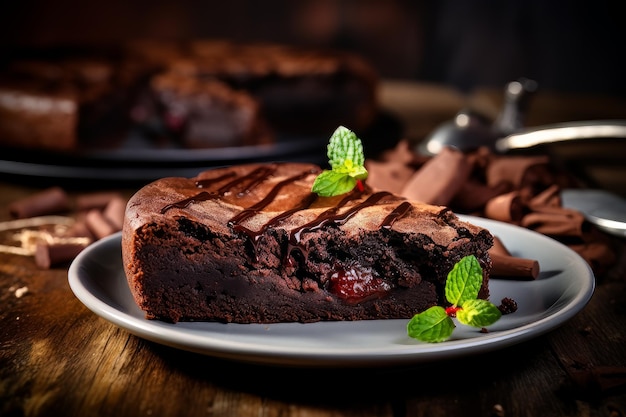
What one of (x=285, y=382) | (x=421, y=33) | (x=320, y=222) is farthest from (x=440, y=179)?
(x=421, y=33)

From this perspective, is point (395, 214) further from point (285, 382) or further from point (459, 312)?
point (285, 382)

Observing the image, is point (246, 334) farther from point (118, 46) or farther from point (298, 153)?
point (118, 46)

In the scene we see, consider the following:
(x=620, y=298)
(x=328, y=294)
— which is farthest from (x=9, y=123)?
(x=620, y=298)

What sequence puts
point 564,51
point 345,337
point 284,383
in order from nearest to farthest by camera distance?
point 284,383
point 345,337
point 564,51

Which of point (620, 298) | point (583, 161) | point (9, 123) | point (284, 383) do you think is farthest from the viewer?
point (583, 161)

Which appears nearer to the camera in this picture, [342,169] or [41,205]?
[342,169]

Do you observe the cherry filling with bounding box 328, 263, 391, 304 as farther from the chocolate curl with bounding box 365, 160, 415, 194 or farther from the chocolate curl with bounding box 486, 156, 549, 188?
the chocolate curl with bounding box 486, 156, 549, 188
